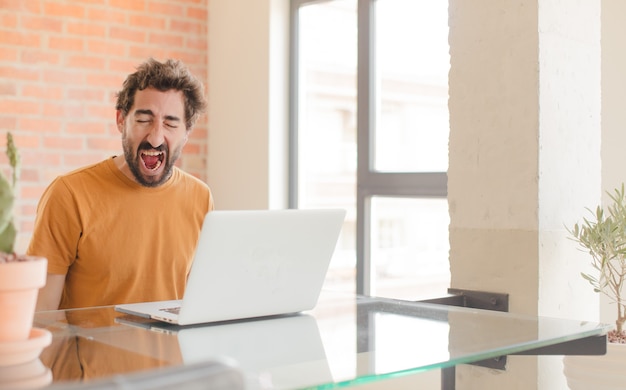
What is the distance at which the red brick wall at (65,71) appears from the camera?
3699mm

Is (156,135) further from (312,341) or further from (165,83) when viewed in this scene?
(312,341)

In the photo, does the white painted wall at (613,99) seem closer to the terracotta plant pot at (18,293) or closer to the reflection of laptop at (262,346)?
the reflection of laptop at (262,346)

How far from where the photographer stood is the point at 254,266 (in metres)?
1.71

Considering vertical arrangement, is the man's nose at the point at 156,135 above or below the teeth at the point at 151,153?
above

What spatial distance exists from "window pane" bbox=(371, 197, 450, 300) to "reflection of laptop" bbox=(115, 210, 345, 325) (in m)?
1.80

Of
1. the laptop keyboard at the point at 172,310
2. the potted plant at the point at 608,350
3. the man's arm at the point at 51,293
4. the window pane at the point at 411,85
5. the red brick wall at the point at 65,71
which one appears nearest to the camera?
the laptop keyboard at the point at 172,310

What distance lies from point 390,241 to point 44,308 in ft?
5.71

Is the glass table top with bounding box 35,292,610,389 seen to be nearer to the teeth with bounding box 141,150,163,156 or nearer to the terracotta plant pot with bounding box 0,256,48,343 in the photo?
the terracotta plant pot with bounding box 0,256,48,343

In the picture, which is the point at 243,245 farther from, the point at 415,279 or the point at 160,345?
the point at 415,279

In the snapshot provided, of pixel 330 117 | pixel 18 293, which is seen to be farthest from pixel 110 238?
pixel 330 117

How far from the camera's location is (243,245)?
5.48 feet

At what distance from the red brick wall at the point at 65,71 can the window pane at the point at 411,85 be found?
1.12 metres

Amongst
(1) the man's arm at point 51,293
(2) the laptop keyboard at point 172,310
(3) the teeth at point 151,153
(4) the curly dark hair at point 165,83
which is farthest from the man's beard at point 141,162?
(2) the laptop keyboard at point 172,310

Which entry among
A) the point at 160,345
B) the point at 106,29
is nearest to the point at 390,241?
the point at 106,29
